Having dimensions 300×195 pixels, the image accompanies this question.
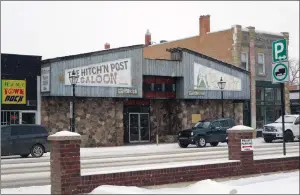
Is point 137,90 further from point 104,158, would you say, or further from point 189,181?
point 189,181

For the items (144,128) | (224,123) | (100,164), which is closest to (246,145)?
(100,164)

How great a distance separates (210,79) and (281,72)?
21.8 m

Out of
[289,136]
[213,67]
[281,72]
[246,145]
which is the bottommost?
[289,136]

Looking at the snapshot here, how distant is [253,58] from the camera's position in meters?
41.6

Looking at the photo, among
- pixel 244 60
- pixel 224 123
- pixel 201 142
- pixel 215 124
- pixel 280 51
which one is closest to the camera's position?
pixel 280 51

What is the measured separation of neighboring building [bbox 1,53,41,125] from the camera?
1113 inches

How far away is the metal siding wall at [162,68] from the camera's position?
34347 mm

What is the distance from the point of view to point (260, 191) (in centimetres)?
1124

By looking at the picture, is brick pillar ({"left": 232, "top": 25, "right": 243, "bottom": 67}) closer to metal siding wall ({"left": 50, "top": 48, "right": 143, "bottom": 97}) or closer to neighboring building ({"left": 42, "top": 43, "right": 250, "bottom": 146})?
neighboring building ({"left": 42, "top": 43, "right": 250, "bottom": 146})

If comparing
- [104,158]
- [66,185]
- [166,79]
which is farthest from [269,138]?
[66,185]

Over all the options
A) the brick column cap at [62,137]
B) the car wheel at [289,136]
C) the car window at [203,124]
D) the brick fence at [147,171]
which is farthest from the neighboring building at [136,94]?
the brick column cap at [62,137]

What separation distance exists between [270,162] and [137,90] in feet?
63.6

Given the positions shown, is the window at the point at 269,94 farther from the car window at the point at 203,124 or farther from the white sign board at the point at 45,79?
the white sign board at the point at 45,79

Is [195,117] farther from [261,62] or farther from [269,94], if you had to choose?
[261,62]
